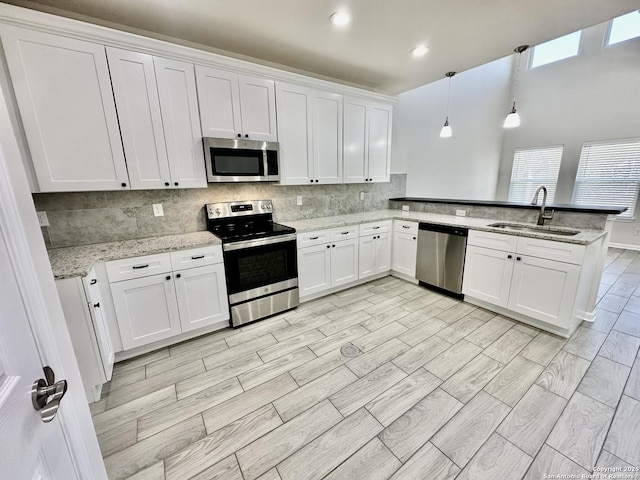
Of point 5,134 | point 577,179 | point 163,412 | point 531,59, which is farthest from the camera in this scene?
point 531,59

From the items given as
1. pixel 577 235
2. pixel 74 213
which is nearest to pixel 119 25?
pixel 74 213

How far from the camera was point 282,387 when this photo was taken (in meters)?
1.94

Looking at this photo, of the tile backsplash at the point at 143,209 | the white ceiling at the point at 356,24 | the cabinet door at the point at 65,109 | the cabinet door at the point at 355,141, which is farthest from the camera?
the cabinet door at the point at 355,141

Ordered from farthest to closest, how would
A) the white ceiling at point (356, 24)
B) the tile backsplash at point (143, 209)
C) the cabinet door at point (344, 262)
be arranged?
the cabinet door at point (344, 262) < the tile backsplash at point (143, 209) < the white ceiling at point (356, 24)

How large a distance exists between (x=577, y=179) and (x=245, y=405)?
7.56 m

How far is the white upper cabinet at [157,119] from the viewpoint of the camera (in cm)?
211

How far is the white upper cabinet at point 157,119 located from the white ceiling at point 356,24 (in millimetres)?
408

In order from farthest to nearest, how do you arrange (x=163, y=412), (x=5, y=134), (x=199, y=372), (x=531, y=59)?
(x=531, y=59), (x=199, y=372), (x=163, y=412), (x=5, y=134)

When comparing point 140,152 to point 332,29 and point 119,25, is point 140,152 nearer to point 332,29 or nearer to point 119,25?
point 119,25

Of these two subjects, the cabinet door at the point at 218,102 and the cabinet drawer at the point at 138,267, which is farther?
the cabinet door at the point at 218,102

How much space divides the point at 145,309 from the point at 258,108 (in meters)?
2.16

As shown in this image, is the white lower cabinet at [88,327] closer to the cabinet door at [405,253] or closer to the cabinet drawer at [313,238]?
the cabinet drawer at [313,238]

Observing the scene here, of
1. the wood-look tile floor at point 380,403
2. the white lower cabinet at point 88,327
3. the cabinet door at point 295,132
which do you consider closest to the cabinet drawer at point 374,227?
the cabinet door at point 295,132

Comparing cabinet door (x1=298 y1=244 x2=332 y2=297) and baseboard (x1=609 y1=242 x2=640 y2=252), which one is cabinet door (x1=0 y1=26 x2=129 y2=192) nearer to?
cabinet door (x1=298 y1=244 x2=332 y2=297)
